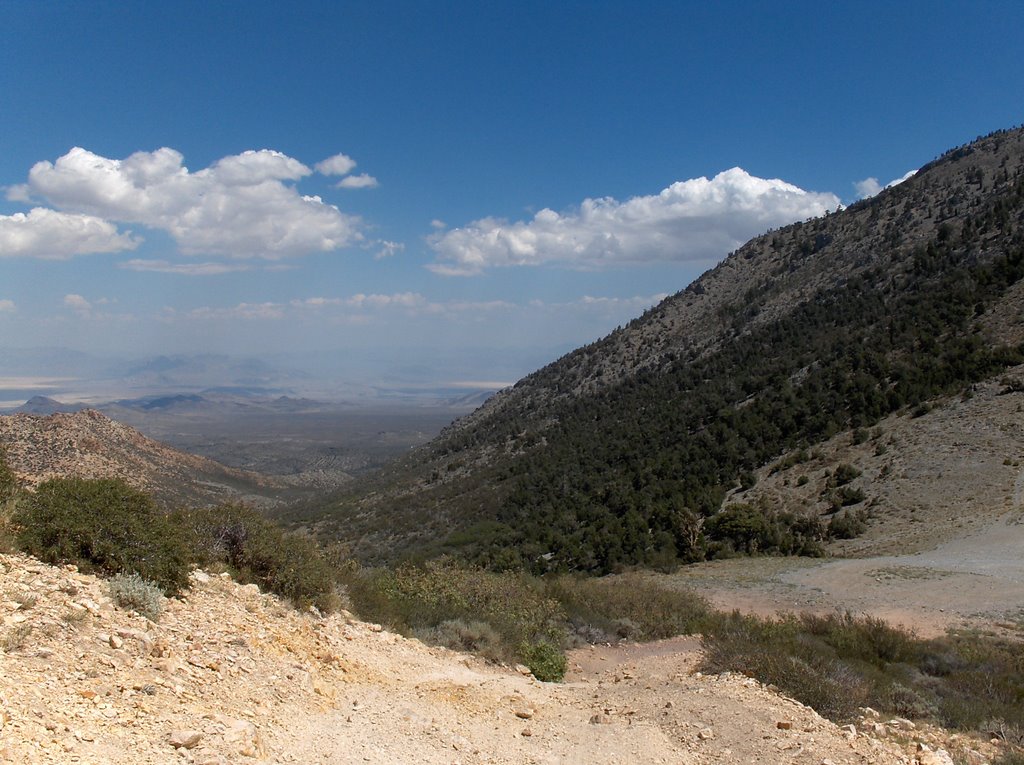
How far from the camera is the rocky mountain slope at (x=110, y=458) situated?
1796 inches

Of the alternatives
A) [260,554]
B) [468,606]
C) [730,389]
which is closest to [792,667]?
[468,606]

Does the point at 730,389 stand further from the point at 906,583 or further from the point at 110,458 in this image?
the point at 110,458

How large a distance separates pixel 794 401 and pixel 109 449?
5131 centimetres

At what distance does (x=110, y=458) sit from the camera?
51906 millimetres

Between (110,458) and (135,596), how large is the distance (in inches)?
2067

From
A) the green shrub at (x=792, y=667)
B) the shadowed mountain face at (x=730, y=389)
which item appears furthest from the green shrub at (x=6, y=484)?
the shadowed mountain face at (x=730, y=389)

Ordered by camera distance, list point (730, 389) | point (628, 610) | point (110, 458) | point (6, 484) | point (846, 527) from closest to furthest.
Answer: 1. point (6, 484)
2. point (628, 610)
3. point (846, 527)
4. point (730, 389)
5. point (110, 458)

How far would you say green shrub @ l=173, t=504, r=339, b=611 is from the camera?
941 centimetres

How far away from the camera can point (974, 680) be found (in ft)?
27.6

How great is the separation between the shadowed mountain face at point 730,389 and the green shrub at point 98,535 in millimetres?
17514

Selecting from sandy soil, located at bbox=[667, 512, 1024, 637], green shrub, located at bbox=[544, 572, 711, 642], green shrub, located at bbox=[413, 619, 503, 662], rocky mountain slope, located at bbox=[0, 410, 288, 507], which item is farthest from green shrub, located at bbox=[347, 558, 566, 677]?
rocky mountain slope, located at bbox=[0, 410, 288, 507]

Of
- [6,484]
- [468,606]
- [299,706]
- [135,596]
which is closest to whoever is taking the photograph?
[299,706]

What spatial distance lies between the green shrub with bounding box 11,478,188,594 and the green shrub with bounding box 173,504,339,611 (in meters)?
0.77

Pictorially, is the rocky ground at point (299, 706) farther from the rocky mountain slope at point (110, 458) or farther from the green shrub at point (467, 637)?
the rocky mountain slope at point (110, 458)
